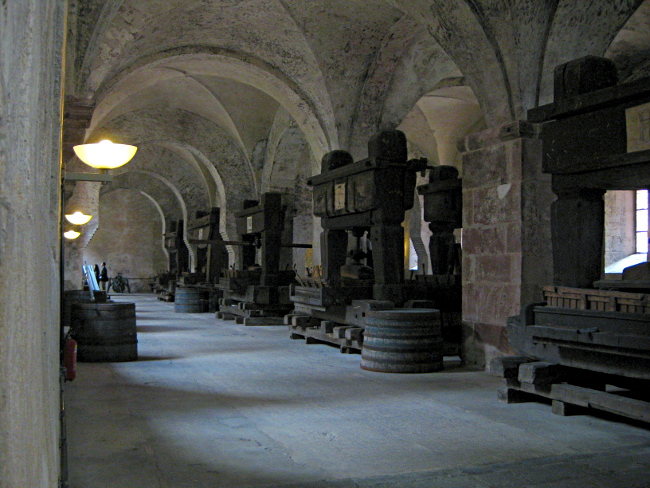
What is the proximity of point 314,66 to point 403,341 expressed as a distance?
22.8 ft

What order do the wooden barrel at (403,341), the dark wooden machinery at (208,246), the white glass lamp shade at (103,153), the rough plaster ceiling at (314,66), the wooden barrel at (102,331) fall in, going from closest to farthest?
the white glass lamp shade at (103,153), the wooden barrel at (403,341), the rough plaster ceiling at (314,66), the wooden barrel at (102,331), the dark wooden machinery at (208,246)

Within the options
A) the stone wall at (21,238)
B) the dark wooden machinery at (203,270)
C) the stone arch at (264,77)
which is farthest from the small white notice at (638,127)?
the dark wooden machinery at (203,270)

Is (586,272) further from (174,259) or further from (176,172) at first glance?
(174,259)

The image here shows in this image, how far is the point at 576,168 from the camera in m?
5.22

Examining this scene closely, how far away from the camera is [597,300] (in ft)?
15.6

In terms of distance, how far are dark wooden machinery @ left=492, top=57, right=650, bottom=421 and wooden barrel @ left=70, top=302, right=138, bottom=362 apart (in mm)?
4553

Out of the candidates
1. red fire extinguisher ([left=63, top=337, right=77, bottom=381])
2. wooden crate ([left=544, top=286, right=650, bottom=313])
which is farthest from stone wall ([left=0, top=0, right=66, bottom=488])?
red fire extinguisher ([left=63, top=337, right=77, bottom=381])

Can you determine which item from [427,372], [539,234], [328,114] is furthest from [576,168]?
[328,114]

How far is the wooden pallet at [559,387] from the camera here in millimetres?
4785

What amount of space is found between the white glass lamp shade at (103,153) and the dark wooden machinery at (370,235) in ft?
12.6

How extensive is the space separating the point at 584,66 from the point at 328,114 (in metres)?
7.66

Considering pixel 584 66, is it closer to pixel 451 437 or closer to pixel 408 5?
pixel 451 437

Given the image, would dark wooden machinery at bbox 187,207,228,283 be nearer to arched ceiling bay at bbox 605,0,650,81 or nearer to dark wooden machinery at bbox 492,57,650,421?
arched ceiling bay at bbox 605,0,650,81

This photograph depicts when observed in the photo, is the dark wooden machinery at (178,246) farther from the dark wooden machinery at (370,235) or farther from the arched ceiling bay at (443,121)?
the dark wooden machinery at (370,235)
